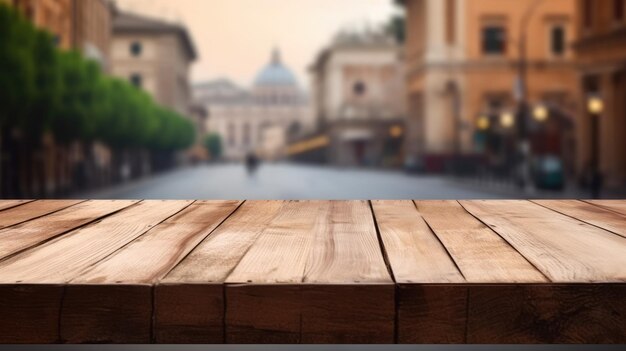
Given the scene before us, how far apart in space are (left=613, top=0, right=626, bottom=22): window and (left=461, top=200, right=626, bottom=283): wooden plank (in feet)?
114

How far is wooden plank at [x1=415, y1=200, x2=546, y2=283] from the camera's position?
2303 mm

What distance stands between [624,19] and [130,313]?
36345 millimetres

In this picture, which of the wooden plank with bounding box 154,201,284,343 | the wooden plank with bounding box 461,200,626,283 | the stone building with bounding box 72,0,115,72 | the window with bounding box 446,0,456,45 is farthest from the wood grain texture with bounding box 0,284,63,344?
the window with bounding box 446,0,456,45

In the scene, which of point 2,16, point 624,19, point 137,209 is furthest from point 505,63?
point 137,209

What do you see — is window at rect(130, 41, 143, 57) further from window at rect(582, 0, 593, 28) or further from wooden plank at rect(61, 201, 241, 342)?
wooden plank at rect(61, 201, 241, 342)

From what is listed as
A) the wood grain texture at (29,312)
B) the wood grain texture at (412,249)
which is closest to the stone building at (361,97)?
the wood grain texture at (412,249)

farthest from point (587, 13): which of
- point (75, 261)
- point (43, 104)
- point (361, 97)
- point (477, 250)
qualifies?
point (361, 97)

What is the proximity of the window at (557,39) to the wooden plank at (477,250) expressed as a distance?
213ft

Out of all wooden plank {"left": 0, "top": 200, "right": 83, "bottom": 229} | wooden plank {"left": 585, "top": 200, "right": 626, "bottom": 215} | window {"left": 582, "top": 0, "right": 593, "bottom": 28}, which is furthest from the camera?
window {"left": 582, "top": 0, "right": 593, "bottom": 28}

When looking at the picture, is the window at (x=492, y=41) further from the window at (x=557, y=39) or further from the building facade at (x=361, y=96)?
the building facade at (x=361, y=96)

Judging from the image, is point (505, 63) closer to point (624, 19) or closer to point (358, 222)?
point (624, 19)

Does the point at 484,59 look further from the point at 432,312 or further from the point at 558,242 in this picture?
the point at 432,312

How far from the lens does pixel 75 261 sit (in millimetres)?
2557

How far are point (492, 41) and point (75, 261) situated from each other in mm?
65425
